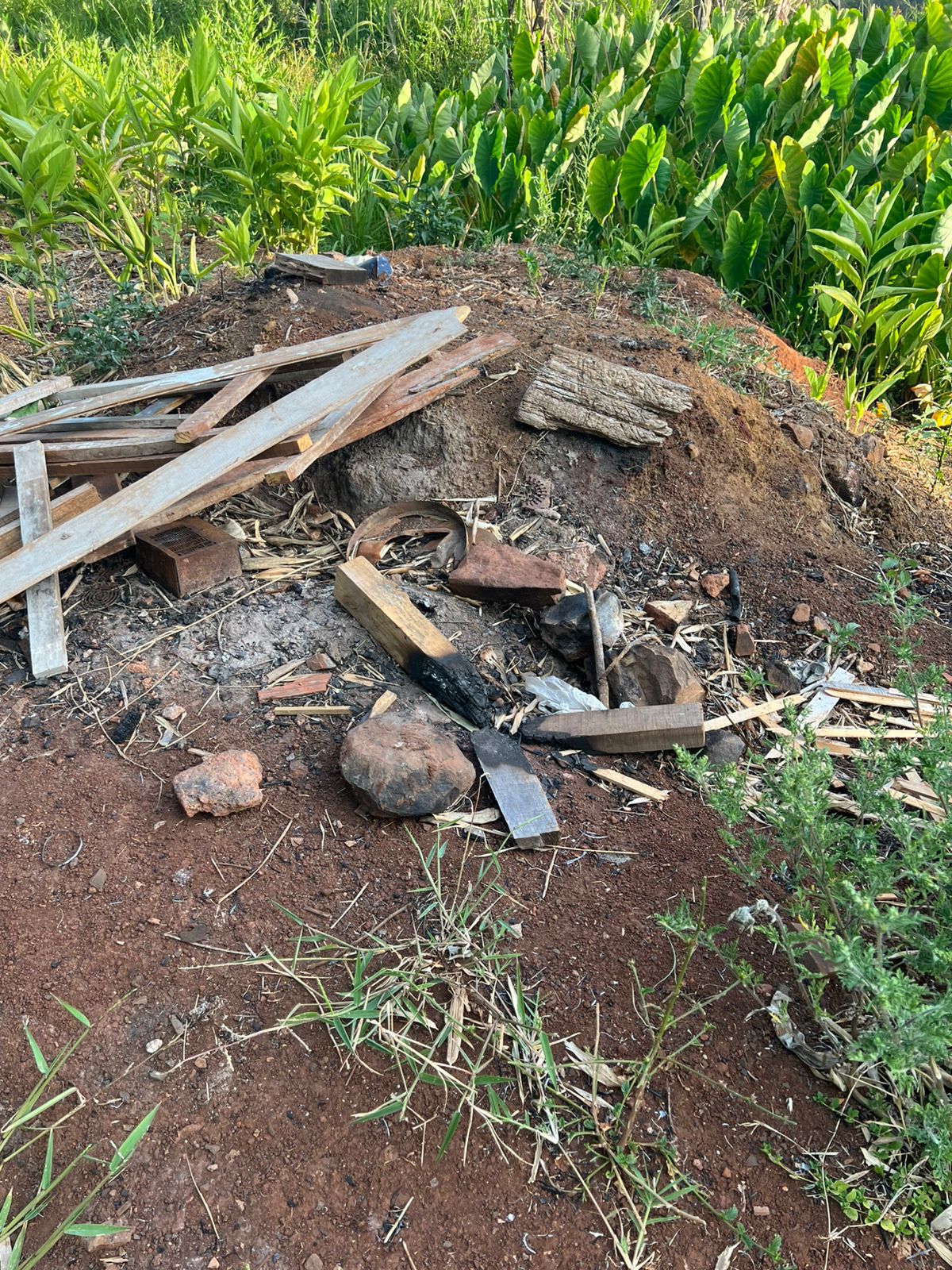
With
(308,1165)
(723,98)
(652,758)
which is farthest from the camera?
(723,98)

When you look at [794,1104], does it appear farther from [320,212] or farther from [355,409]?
[320,212]

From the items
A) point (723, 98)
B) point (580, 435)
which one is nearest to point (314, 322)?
point (580, 435)

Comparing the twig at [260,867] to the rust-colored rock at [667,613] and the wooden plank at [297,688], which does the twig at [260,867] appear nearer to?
the wooden plank at [297,688]

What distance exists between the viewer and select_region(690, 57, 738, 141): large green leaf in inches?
194

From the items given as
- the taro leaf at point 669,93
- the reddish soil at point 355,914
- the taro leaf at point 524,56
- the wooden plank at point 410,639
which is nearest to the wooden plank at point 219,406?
the reddish soil at point 355,914

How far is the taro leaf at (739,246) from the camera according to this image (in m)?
4.77

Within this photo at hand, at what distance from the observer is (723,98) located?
16.5 ft

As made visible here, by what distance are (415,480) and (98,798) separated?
1612 mm

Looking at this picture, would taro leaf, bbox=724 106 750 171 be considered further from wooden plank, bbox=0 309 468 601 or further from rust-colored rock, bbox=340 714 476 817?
rust-colored rock, bbox=340 714 476 817

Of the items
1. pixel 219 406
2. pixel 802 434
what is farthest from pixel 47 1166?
pixel 802 434

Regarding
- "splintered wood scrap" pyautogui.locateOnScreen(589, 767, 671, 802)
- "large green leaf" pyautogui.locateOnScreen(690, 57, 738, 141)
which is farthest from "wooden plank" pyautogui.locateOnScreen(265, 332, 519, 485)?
"large green leaf" pyautogui.locateOnScreen(690, 57, 738, 141)

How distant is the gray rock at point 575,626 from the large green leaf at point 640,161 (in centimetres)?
286

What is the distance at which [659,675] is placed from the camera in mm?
2719

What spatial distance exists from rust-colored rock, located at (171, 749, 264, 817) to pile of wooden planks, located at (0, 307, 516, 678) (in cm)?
67
